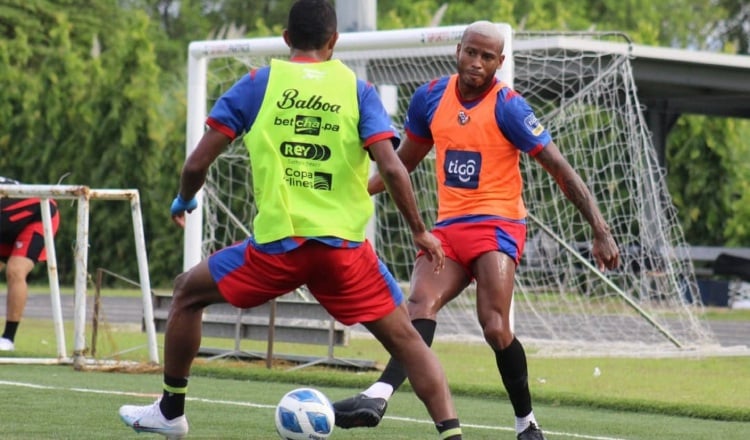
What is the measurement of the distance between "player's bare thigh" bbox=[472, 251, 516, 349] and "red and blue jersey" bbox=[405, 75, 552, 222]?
10.5 inches

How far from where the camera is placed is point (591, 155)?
19.4 metres

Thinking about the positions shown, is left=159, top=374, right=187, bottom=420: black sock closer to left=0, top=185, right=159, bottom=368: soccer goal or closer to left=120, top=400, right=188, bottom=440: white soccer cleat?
left=120, top=400, right=188, bottom=440: white soccer cleat

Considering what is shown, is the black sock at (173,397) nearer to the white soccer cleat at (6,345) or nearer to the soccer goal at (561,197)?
the white soccer cleat at (6,345)

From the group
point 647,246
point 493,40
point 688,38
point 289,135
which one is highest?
point 688,38

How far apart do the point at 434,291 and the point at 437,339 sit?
31.9 feet

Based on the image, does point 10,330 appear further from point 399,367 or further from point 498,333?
point 498,333

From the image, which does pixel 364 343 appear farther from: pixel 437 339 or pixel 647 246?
pixel 647 246

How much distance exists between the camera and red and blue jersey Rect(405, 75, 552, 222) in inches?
315

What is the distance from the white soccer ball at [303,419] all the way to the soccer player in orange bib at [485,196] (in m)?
0.63

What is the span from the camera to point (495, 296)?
7.80m

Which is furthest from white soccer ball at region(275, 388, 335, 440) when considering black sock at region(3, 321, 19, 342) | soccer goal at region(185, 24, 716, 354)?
soccer goal at region(185, 24, 716, 354)

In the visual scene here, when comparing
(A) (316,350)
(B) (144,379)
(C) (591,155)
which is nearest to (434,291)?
(B) (144,379)

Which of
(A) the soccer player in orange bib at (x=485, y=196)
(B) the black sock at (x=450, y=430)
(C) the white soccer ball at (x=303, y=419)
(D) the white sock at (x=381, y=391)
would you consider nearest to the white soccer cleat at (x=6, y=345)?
(A) the soccer player in orange bib at (x=485, y=196)

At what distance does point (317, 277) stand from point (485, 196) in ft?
5.67
